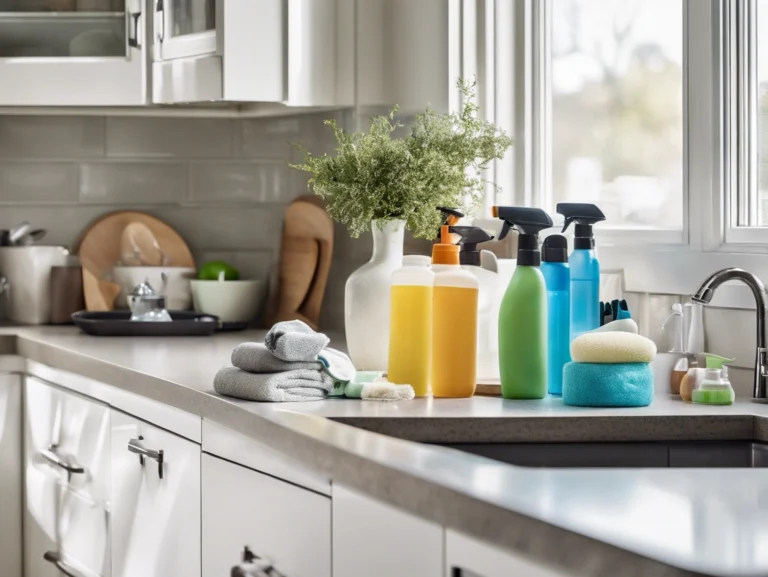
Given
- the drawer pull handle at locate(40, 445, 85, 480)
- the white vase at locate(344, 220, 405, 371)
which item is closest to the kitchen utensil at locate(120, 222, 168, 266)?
the drawer pull handle at locate(40, 445, 85, 480)

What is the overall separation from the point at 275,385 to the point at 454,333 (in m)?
0.28

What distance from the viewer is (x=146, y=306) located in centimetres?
281

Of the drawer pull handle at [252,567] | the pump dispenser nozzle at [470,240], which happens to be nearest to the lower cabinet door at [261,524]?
the drawer pull handle at [252,567]

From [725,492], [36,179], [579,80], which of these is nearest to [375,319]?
[579,80]

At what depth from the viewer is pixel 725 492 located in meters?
1.09

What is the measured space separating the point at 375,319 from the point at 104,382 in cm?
56

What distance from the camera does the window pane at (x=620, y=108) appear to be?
212 cm

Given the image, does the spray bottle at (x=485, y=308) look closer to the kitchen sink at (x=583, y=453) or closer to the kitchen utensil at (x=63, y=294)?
the kitchen sink at (x=583, y=453)

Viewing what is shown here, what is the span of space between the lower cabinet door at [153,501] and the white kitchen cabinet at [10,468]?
58 cm

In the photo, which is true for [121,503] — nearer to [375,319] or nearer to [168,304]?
[375,319]

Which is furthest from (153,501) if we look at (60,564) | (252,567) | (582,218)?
(582,218)

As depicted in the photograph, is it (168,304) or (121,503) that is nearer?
(121,503)

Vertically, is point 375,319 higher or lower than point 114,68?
lower

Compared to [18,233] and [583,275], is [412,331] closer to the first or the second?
[583,275]
